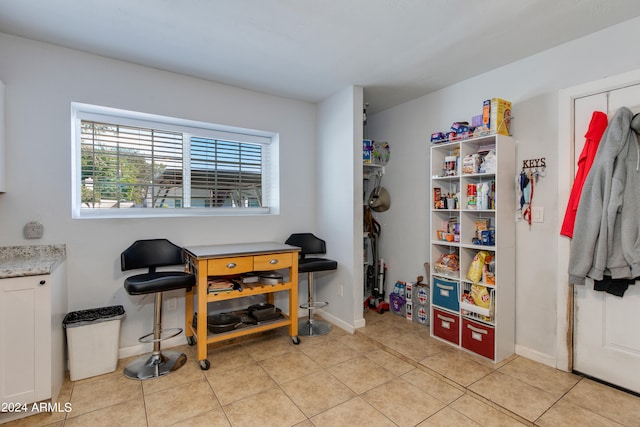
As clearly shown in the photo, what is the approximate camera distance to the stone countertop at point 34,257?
72.7 inches

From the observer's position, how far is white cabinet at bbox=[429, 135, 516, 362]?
8.03 feet

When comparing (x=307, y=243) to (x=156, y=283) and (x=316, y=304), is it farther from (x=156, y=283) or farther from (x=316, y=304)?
(x=156, y=283)

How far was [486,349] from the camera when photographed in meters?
2.47

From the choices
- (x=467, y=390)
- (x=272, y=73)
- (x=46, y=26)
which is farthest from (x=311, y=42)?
(x=467, y=390)

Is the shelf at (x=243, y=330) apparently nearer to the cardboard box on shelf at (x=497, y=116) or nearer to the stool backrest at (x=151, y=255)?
the stool backrest at (x=151, y=255)

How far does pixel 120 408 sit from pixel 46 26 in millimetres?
2535

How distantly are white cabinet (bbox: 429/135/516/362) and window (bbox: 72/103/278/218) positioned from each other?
1.78m

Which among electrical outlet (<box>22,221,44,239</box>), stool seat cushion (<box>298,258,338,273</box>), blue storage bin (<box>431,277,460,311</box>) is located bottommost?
blue storage bin (<box>431,277,460,311</box>)

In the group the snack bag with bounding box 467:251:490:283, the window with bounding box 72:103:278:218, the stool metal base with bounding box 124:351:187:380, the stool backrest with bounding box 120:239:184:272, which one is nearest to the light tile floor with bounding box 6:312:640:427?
the stool metal base with bounding box 124:351:187:380

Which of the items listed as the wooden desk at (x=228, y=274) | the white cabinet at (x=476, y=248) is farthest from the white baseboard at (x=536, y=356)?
the wooden desk at (x=228, y=274)

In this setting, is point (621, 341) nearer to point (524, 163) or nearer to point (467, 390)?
point (467, 390)

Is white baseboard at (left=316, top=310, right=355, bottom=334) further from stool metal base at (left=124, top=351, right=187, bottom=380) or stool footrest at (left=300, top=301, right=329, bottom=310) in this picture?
stool metal base at (left=124, top=351, right=187, bottom=380)

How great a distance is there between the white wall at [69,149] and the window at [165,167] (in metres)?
0.12

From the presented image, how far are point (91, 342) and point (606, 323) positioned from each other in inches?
142
